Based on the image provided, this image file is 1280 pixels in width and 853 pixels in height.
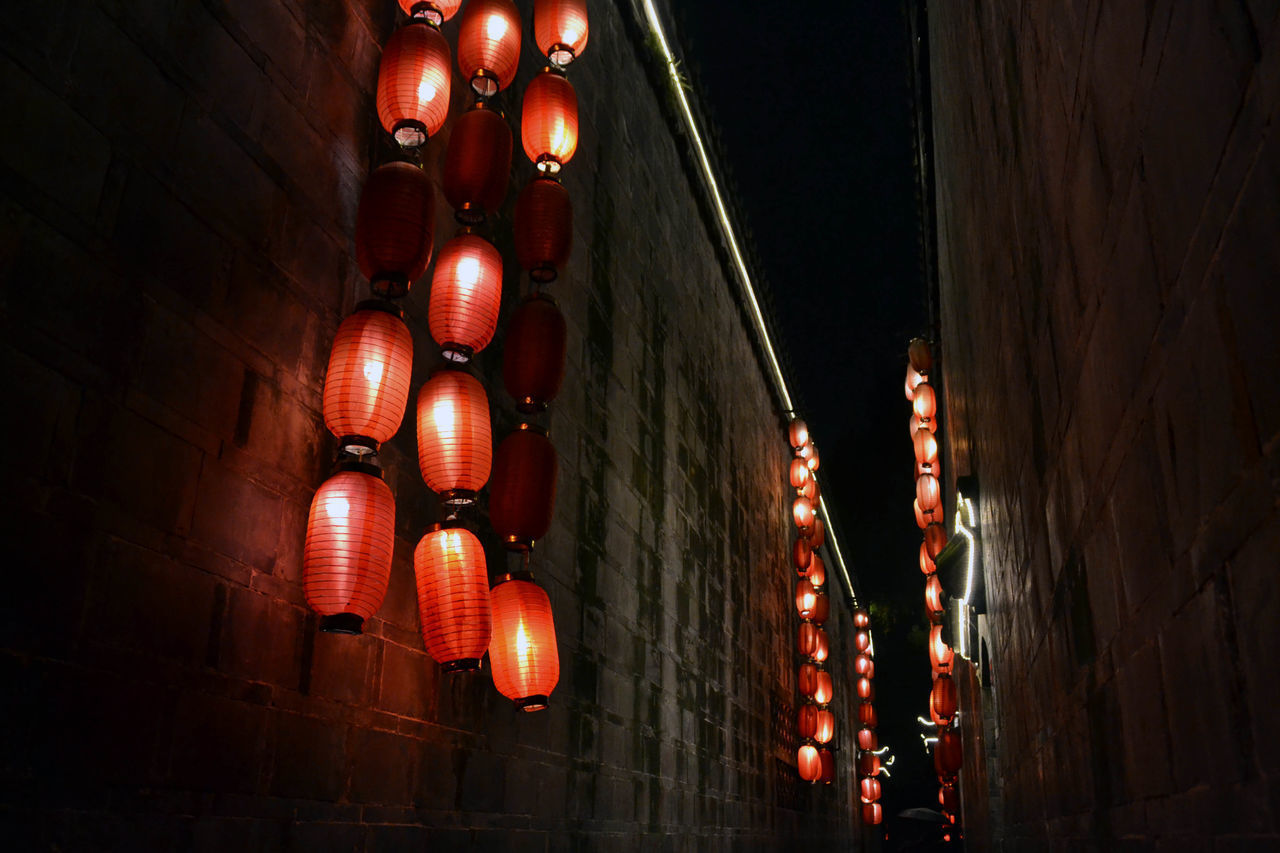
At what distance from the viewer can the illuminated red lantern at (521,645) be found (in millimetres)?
5820

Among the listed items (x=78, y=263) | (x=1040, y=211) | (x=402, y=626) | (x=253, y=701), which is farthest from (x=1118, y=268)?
(x=402, y=626)

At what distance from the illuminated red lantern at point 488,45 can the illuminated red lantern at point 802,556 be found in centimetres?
1578

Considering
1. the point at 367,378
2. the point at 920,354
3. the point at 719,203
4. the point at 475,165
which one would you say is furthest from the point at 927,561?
the point at 367,378

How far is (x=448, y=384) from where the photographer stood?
5.43m

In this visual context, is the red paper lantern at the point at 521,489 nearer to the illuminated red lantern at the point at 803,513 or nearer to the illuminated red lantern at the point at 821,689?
the illuminated red lantern at the point at 821,689

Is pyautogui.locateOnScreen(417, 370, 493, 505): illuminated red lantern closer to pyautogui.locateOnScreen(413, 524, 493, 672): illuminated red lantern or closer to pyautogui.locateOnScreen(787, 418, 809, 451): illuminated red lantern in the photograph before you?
pyautogui.locateOnScreen(413, 524, 493, 672): illuminated red lantern

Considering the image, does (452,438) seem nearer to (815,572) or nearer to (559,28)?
(559,28)

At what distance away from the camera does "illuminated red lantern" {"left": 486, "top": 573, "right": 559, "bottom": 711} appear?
5820mm

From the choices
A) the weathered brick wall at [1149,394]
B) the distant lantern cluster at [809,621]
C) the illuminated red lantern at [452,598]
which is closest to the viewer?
the weathered brick wall at [1149,394]

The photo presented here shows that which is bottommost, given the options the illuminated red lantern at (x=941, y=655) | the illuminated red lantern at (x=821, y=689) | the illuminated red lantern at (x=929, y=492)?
the illuminated red lantern at (x=821, y=689)

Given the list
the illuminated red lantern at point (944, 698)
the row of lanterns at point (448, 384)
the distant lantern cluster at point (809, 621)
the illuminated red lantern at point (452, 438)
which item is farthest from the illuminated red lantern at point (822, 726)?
the illuminated red lantern at point (452, 438)

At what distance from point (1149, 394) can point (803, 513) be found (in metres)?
19.4

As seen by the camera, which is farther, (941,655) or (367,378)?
(941,655)

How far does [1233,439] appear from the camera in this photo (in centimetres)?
160
